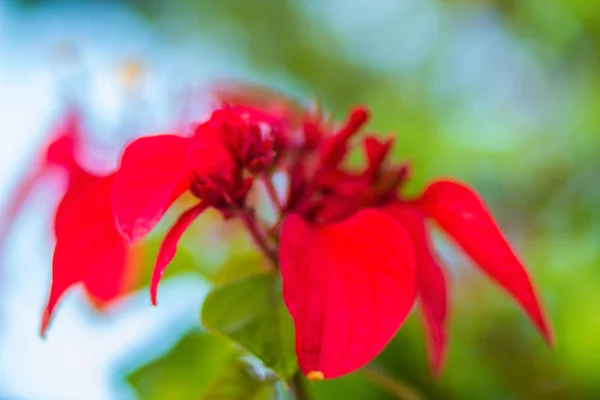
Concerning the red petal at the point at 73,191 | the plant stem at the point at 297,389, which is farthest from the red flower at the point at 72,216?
the plant stem at the point at 297,389

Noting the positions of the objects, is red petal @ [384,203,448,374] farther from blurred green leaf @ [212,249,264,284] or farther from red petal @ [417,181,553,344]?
blurred green leaf @ [212,249,264,284]

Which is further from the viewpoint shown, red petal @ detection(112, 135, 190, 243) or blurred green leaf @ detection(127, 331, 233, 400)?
blurred green leaf @ detection(127, 331, 233, 400)

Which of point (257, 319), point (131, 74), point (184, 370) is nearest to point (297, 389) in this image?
point (257, 319)

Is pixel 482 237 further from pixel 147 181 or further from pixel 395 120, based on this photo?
pixel 395 120

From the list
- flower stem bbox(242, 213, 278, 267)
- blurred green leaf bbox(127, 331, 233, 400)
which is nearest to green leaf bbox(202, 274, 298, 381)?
flower stem bbox(242, 213, 278, 267)

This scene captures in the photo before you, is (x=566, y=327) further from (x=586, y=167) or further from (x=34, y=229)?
(x=34, y=229)

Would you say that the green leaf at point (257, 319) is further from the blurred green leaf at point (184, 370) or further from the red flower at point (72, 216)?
the blurred green leaf at point (184, 370)
